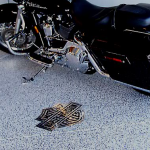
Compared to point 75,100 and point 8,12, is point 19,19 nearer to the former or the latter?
point 8,12

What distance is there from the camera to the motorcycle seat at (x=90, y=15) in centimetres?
180

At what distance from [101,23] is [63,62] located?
0.60 meters

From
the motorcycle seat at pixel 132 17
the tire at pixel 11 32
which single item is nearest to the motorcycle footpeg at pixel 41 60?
the tire at pixel 11 32

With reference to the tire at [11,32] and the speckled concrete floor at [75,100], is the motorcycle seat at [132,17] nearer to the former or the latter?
the speckled concrete floor at [75,100]

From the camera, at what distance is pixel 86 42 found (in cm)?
196

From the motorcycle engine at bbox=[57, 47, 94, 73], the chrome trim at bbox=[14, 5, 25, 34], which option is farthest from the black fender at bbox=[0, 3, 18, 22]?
the motorcycle engine at bbox=[57, 47, 94, 73]

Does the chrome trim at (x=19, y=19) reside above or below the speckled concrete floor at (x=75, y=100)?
above

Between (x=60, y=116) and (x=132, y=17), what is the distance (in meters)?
0.93

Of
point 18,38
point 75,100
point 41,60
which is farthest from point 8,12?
point 75,100

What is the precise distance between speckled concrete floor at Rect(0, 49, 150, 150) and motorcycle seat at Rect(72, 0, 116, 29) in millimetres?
639

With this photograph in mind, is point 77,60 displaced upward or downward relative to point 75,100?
upward

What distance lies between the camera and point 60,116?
1876 mm

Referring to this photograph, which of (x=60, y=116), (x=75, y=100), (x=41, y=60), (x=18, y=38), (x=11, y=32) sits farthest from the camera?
(x=11, y=32)

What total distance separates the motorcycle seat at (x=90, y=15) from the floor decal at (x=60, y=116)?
0.69m
